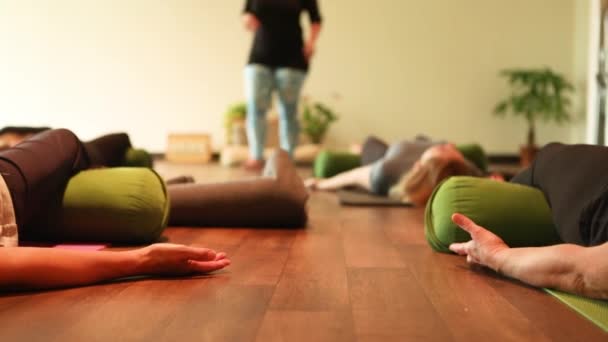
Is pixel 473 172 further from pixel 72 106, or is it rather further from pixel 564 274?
pixel 72 106

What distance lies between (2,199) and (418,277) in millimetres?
941

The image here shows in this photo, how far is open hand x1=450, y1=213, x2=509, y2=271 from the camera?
1.56m

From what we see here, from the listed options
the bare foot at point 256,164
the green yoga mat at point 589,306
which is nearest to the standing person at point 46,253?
the green yoga mat at point 589,306

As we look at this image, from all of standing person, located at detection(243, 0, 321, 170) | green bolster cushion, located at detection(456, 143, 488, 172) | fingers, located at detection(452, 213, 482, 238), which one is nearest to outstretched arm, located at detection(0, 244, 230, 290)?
fingers, located at detection(452, 213, 482, 238)

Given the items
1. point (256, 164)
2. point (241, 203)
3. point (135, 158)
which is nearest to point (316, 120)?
point (256, 164)

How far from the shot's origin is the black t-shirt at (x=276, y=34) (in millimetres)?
4406

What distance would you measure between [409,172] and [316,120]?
3.34 meters

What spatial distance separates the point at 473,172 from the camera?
10.1 feet

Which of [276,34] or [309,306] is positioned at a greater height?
[276,34]

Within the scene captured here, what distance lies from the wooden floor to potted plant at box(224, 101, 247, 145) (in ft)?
15.5

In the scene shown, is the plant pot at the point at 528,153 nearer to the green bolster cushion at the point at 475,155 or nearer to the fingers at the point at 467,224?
the green bolster cushion at the point at 475,155

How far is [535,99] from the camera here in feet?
21.2

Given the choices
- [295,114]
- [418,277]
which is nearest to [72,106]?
[295,114]

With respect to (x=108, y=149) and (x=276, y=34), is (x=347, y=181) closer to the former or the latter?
(x=276, y=34)
